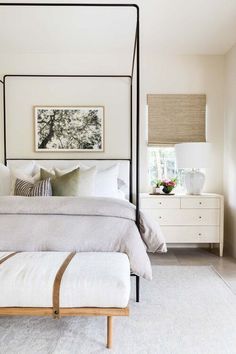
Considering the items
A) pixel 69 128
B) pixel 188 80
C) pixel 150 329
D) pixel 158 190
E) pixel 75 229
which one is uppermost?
pixel 188 80

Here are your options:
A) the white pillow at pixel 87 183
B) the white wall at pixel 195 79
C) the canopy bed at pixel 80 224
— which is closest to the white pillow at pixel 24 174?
the white pillow at pixel 87 183

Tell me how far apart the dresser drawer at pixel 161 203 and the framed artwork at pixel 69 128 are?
3.25ft

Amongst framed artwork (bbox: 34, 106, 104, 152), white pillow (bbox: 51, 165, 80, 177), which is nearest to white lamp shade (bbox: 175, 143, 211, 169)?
framed artwork (bbox: 34, 106, 104, 152)

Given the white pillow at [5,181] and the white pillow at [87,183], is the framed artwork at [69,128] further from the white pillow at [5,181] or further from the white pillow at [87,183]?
the white pillow at [87,183]

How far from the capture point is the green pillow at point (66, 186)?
9.30ft

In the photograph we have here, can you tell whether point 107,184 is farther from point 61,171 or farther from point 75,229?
point 75,229

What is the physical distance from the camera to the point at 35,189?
9.21 ft

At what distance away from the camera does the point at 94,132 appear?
3.86 meters

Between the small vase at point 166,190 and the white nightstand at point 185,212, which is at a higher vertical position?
the small vase at point 166,190

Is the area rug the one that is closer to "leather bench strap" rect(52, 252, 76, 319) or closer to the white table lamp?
"leather bench strap" rect(52, 252, 76, 319)

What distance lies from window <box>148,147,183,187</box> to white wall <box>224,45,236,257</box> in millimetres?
627

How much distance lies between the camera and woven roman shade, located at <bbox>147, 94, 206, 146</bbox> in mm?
3850

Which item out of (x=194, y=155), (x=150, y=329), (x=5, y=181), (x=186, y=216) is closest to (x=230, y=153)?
(x=194, y=155)

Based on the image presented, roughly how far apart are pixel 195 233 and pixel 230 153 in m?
1.12
